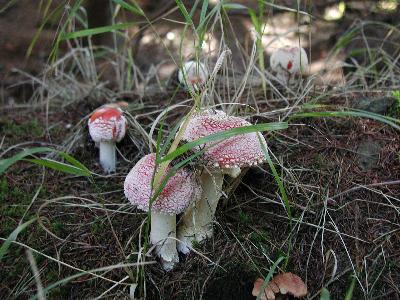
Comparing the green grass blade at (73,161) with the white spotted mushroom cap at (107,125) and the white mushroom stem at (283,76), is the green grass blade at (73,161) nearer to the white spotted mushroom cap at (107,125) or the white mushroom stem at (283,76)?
the white spotted mushroom cap at (107,125)

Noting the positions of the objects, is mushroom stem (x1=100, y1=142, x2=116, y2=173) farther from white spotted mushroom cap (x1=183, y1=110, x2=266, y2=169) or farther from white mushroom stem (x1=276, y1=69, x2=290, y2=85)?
white mushroom stem (x1=276, y1=69, x2=290, y2=85)

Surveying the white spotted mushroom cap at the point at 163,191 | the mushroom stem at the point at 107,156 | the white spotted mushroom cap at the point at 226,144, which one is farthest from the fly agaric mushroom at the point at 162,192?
the mushroom stem at the point at 107,156

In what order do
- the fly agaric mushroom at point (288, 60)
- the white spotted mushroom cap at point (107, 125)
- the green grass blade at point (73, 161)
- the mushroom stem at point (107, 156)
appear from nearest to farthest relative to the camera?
the green grass blade at point (73, 161)
the white spotted mushroom cap at point (107, 125)
the mushroom stem at point (107, 156)
the fly agaric mushroom at point (288, 60)

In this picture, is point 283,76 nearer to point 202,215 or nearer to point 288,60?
point 288,60

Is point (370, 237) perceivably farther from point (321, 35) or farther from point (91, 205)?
point (321, 35)

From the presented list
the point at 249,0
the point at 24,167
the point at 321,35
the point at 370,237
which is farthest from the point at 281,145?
the point at 249,0

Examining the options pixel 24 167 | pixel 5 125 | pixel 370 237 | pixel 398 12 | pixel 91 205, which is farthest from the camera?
pixel 398 12
